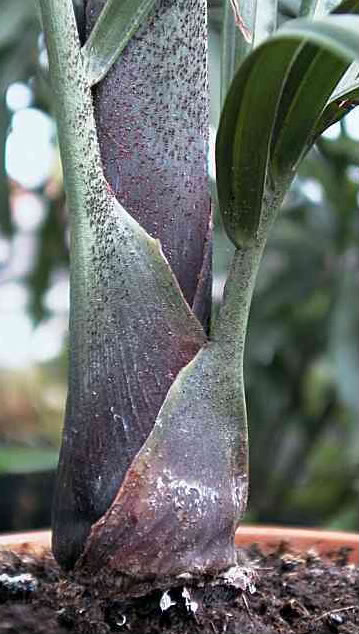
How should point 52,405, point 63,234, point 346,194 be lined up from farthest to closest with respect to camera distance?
point 52,405 → point 63,234 → point 346,194

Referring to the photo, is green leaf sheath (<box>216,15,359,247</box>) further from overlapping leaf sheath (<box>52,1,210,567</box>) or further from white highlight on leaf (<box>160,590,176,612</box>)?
white highlight on leaf (<box>160,590,176,612</box>)

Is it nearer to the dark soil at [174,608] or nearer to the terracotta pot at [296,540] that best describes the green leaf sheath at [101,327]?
the dark soil at [174,608]

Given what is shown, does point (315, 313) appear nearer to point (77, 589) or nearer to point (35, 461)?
point (35, 461)

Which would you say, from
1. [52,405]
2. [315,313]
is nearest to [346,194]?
[315,313]

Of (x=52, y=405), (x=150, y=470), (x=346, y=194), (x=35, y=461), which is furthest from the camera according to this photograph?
(x=52, y=405)

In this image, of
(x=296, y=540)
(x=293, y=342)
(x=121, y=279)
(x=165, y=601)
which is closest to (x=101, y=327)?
(x=121, y=279)

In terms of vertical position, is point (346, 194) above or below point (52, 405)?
above

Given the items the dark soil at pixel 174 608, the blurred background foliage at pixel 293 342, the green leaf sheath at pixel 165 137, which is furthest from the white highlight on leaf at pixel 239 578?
the blurred background foliage at pixel 293 342
